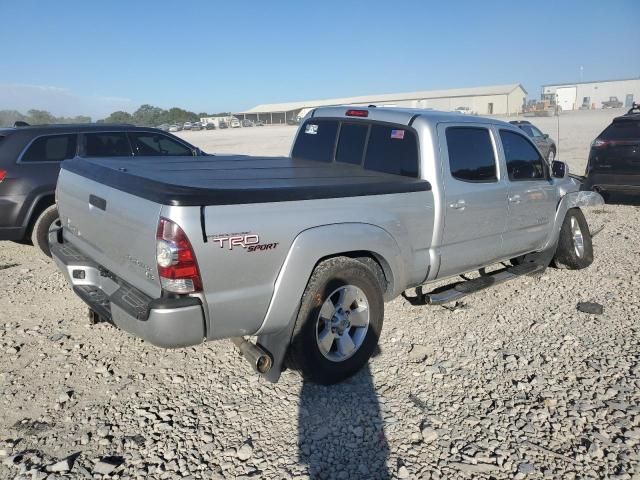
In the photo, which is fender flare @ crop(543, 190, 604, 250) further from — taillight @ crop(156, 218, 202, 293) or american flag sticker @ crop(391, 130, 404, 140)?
taillight @ crop(156, 218, 202, 293)

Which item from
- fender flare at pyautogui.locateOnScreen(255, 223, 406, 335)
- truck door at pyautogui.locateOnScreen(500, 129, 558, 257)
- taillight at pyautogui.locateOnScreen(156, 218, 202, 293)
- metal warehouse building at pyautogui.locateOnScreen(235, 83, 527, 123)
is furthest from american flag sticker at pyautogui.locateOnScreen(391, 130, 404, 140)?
metal warehouse building at pyautogui.locateOnScreen(235, 83, 527, 123)

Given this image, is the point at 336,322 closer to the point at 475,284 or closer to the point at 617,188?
the point at 475,284

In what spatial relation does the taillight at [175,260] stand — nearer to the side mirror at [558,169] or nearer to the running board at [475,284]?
the running board at [475,284]

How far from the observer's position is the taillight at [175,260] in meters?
2.61

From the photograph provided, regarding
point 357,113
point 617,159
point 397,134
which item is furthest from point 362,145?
point 617,159

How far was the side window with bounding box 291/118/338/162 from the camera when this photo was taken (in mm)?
4891

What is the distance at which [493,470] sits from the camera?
2.72m

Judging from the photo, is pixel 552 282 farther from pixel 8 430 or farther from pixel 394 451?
pixel 8 430

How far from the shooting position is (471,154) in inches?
172

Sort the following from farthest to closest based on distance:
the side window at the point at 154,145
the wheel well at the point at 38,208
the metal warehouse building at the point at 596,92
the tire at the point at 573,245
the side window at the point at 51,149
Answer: the metal warehouse building at the point at 596,92 → the side window at the point at 154,145 → the side window at the point at 51,149 → the wheel well at the point at 38,208 → the tire at the point at 573,245

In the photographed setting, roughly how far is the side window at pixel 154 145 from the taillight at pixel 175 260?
16.8ft

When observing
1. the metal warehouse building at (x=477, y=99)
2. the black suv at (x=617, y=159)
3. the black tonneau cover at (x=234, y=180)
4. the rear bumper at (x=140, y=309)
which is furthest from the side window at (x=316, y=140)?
the metal warehouse building at (x=477, y=99)

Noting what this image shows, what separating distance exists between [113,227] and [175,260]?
693 millimetres

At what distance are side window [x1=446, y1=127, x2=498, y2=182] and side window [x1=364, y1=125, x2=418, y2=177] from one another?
13.1 inches
